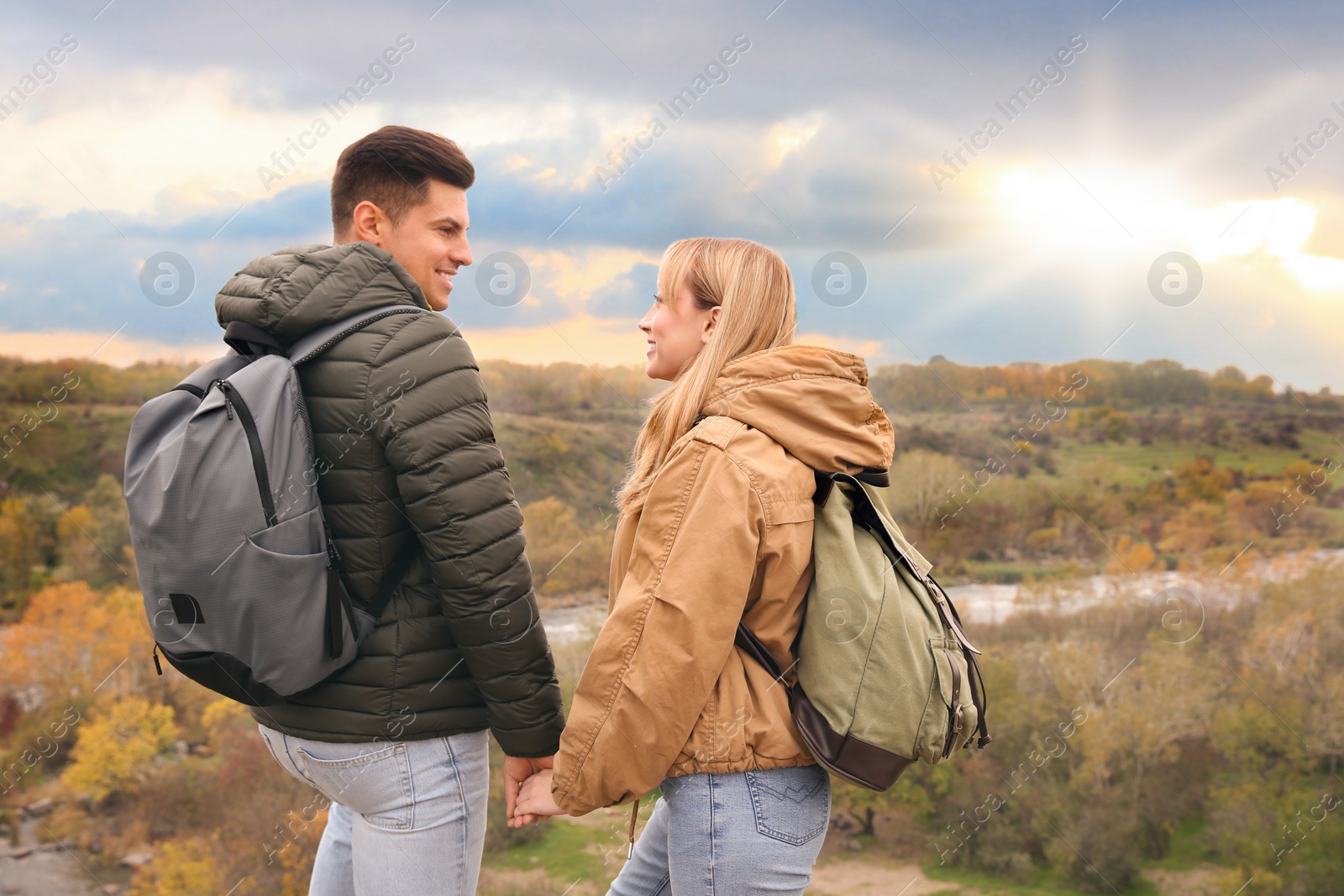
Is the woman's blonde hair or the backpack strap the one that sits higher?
the woman's blonde hair

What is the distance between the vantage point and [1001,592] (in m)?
9.91

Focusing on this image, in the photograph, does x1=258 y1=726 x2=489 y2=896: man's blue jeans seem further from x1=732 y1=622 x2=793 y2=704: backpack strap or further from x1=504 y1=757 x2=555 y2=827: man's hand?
x1=732 y1=622 x2=793 y2=704: backpack strap

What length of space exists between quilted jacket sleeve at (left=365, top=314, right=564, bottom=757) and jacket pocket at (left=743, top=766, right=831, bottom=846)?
16.2 inches

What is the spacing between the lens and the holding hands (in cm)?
153

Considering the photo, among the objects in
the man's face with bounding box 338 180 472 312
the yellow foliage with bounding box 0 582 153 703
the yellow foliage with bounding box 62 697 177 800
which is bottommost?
the yellow foliage with bounding box 62 697 177 800

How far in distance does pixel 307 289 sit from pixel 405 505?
390 millimetres

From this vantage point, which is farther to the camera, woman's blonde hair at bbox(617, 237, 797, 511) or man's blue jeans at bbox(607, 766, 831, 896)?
woman's blonde hair at bbox(617, 237, 797, 511)

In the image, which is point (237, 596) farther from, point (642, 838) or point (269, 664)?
point (642, 838)

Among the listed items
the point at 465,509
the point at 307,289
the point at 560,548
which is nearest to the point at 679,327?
the point at 465,509

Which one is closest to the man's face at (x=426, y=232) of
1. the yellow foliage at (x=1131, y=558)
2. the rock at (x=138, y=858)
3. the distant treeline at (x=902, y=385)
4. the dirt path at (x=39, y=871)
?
the distant treeline at (x=902, y=385)

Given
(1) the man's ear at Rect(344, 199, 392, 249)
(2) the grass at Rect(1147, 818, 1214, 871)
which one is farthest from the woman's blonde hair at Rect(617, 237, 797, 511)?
(2) the grass at Rect(1147, 818, 1214, 871)

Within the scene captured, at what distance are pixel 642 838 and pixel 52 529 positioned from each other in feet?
33.5

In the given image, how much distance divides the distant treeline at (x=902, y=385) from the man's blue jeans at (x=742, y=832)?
718 centimetres

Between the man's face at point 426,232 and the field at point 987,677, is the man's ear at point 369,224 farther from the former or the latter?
the field at point 987,677
